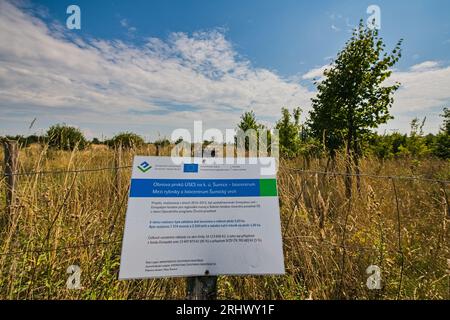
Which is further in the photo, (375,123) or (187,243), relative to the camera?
(375,123)

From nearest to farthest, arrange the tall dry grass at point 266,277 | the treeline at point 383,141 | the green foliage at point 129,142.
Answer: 1. the tall dry grass at point 266,277
2. the green foliage at point 129,142
3. the treeline at point 383,141

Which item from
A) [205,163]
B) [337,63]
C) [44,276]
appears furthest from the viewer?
[337,63]

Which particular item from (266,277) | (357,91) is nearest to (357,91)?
(357,91)

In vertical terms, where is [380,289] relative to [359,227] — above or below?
below

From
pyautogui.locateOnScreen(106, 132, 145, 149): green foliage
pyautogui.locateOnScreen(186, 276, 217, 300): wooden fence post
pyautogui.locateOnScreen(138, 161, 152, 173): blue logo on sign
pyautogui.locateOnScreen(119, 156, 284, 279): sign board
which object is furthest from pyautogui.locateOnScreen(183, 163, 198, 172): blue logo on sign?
pyautogui.locateOnScreen(106, 132, 145, 149): green foliage

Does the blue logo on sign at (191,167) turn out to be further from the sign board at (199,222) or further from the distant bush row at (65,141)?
the distant bush row at (65,141)

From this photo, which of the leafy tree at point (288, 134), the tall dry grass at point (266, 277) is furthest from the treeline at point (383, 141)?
the tall dry grass at point (266, 277)

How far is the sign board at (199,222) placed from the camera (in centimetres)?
134

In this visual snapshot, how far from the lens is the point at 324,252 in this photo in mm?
2262

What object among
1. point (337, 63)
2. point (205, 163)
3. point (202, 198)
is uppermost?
point (337, 63)

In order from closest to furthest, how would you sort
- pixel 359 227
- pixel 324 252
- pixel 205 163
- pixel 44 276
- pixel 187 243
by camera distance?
pixel 187 243, pixel 205 163, pixel 44 276, pixel 324 252, pixel 359 227
